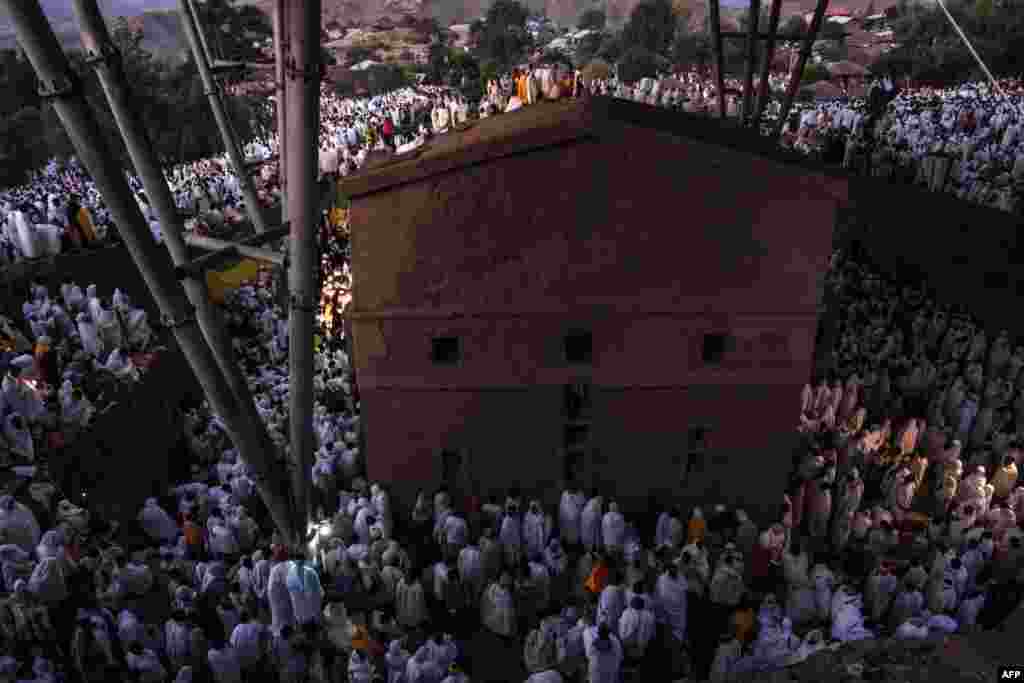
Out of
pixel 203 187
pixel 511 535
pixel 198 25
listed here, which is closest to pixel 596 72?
pixel 203 187

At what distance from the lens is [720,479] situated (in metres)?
10.1

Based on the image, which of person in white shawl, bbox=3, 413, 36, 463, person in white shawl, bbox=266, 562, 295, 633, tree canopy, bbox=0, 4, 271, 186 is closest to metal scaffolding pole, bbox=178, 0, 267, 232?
person in white shawl, bbox=3, 413, 36, 463

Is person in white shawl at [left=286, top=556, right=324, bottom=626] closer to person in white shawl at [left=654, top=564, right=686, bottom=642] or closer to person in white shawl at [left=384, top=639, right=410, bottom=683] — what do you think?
person in white shawl at [left=384, top=639, right=410, bottom=683]

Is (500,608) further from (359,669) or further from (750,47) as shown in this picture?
(750,47)

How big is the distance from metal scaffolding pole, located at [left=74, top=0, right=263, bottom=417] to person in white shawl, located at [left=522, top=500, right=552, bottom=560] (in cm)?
363

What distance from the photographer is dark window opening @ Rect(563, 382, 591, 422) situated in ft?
31.1

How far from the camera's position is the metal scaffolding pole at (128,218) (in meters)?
4.91

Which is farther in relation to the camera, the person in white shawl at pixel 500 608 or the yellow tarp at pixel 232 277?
the yellow tarp at pixel 232 277

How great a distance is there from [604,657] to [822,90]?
144 ft

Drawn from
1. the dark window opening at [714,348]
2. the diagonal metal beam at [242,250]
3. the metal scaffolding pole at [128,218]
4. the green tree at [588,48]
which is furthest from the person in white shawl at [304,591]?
the green tree at [588,48]

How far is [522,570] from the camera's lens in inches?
365

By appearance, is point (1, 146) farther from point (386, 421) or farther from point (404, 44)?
point (404, 44)

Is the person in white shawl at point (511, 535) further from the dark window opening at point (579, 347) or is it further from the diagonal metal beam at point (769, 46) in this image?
the diagonal metal beam at point (769, 46)

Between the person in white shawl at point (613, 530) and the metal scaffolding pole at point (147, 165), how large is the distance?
448 centimetres
